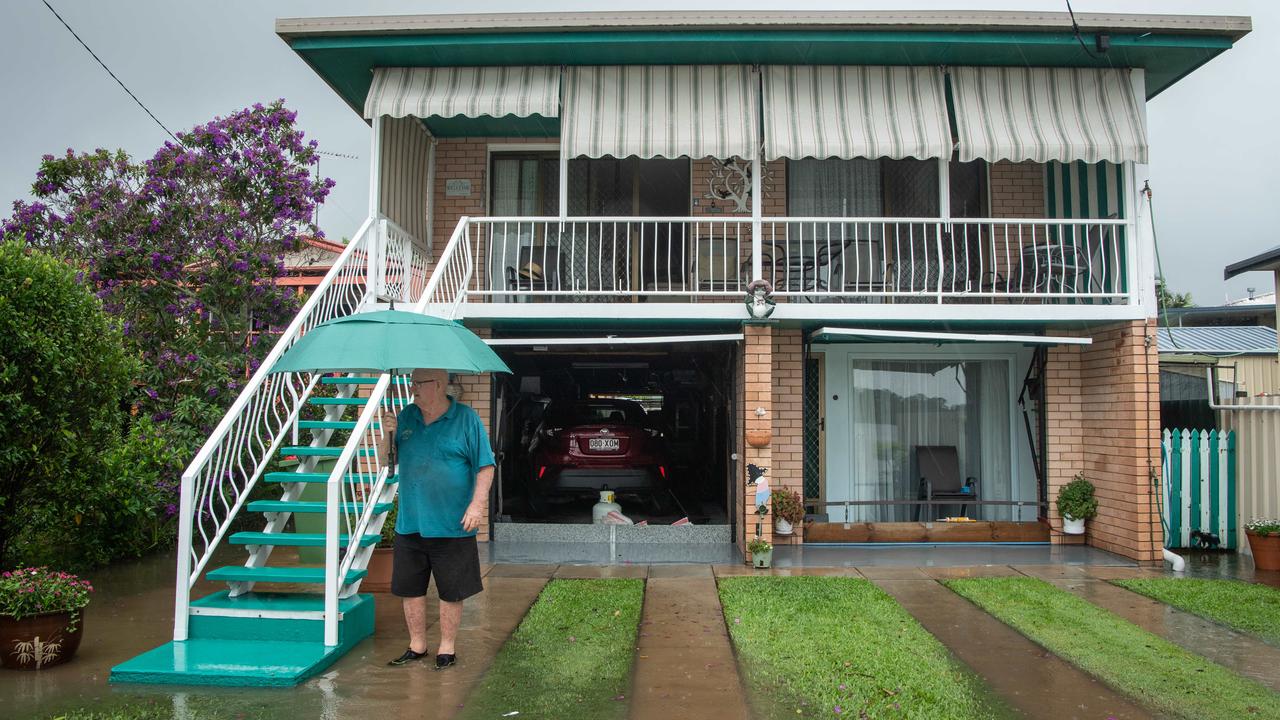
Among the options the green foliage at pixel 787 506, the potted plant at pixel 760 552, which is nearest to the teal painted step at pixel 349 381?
the potted plant at pixel 760 552

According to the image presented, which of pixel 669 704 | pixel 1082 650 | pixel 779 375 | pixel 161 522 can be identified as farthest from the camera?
pixel 779 375

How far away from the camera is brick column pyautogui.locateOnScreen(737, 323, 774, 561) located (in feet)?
27.0

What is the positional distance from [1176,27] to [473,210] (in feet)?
23.5

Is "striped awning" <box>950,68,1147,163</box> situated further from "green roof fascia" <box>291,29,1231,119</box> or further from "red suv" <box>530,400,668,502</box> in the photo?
"red suv" <box>530,400,668,502</box>

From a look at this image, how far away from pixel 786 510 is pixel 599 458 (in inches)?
77.7

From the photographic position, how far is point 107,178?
9.84m

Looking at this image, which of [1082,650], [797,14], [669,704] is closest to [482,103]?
[797,14]

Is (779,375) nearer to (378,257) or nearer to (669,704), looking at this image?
(378,257)

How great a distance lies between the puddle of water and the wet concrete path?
425 cm

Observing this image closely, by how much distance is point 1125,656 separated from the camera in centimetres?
515

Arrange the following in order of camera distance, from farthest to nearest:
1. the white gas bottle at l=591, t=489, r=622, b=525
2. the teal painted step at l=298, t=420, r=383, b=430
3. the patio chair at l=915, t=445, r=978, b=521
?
the patio chair at l=915, t=445, r=978, b=521
the white gas bottle at l=591, t=489, r=622, b=525
the teal painted step at l=298, t=420, r=383, b=430

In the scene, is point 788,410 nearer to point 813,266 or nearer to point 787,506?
point 787,506

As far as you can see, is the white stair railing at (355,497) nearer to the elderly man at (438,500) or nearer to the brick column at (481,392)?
the elderly man at (438,500)

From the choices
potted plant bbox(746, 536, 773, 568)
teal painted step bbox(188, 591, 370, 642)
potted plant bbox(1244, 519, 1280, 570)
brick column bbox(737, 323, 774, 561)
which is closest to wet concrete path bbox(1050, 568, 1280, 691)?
potted plant bbox(1244, 519, 1280, 570)
